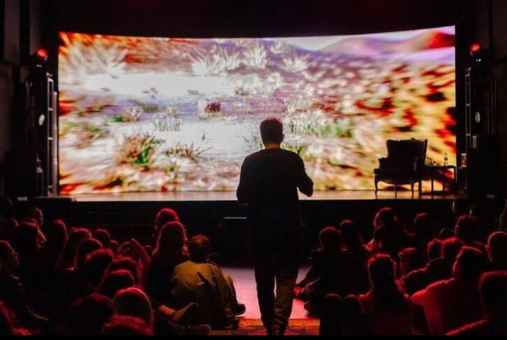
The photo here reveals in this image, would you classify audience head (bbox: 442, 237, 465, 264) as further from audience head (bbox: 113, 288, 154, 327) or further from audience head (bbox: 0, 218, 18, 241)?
audience head (bbox: 0, 218, 18, 241)

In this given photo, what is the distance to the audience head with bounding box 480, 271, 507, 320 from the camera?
255 centimetres

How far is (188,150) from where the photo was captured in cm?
1190

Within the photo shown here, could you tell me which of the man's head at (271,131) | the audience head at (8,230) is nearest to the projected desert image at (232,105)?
the audience head at (8,230)

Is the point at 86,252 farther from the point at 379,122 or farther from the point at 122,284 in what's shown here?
the point at 379,122

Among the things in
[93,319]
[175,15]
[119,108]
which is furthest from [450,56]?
[93,319]

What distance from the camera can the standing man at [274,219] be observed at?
4184mm

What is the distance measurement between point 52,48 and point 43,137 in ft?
5.92

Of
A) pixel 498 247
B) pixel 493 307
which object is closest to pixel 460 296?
pixel 493 307

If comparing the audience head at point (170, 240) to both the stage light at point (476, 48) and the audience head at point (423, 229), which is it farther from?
the stage light at point (476, 48)

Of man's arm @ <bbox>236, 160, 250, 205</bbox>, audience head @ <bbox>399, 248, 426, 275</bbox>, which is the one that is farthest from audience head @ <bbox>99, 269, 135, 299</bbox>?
audience head @ <bbox>399, 248, 426, 275</bbox>

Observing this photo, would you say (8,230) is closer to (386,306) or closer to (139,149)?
(386,306)

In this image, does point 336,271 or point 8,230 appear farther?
point 8,230

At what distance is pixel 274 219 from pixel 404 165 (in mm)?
6454

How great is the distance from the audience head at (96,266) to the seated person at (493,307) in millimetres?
1827
